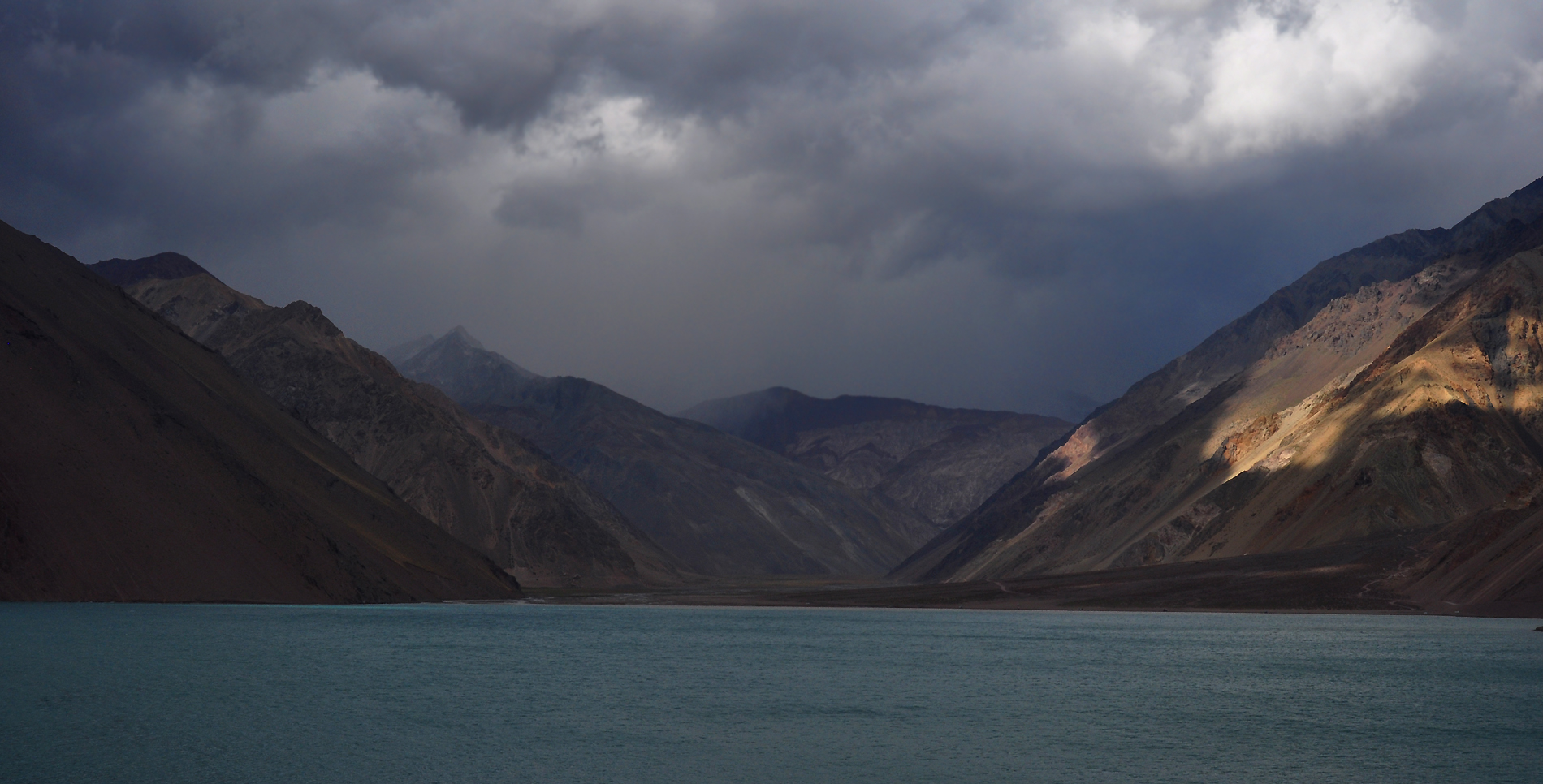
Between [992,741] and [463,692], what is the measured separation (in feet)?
74.3

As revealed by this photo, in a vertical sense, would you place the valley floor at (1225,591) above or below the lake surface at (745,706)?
below

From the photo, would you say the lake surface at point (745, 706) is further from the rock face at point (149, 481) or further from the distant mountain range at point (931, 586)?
the distant mountain range at point (931, 586)

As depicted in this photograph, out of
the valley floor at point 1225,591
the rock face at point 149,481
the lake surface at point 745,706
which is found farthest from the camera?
the valley floor at point 1225,591

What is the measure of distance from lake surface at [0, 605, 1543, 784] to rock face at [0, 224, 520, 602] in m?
8.15

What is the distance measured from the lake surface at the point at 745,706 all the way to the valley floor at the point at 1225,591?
111ft

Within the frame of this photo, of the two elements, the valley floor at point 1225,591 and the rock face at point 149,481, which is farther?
the valley floor at point 1225,591

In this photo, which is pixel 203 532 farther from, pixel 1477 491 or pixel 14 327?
pixel 1477 491

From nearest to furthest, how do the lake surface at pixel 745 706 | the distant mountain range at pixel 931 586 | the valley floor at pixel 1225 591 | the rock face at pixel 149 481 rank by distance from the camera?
the lake surface at pixel 745 706 < the rock face at pixel 149 481 < the distant mountain range at pixel 931 586 < the valley floor at pixel 1225 591

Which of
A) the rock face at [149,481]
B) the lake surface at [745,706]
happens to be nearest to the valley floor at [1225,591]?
the lake surface at [745,706]

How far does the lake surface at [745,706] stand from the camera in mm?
32875

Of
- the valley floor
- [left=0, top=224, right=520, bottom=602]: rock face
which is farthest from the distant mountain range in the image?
the valley floor

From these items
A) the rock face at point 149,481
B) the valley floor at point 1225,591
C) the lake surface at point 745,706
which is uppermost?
the rock face at point 149,481

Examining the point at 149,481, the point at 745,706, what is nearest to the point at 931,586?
the point at 149,481

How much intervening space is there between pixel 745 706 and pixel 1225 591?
99.1 meters
